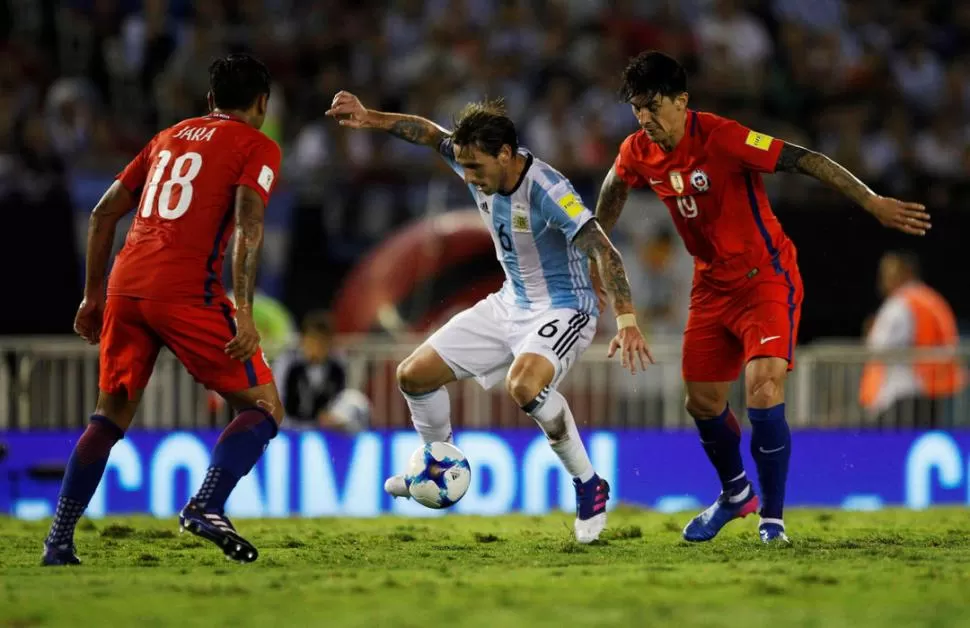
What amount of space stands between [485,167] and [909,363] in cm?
637

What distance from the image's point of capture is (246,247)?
7332 millimetres

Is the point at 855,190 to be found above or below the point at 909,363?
above

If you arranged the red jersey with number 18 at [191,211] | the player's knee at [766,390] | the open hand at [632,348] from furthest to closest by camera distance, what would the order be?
1. the player's knee at [766,390]
2. the open hand at [632,348]
3. the red jersey with number 18 at [191,211]

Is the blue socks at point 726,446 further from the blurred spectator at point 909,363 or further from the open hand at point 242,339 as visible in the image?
the blurred spectator at point 909,363

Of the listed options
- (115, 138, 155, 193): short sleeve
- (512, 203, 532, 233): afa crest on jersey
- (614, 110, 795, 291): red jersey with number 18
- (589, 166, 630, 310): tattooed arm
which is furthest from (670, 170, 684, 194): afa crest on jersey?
(115, 138, 155, 193): short sleeve

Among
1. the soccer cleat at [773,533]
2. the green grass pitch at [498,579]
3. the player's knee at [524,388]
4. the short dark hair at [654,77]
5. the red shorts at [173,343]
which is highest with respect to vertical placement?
the short dark hair at [654,77]

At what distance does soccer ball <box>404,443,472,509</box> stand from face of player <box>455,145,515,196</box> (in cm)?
137

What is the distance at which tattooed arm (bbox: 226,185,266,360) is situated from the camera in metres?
7.29

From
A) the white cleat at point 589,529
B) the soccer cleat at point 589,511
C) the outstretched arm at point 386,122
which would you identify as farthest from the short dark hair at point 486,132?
the white cleat at point 589,529

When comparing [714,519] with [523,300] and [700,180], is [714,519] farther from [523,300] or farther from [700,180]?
[700,180]

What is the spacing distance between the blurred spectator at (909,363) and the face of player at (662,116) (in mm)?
5682

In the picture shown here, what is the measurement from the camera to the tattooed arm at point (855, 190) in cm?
786

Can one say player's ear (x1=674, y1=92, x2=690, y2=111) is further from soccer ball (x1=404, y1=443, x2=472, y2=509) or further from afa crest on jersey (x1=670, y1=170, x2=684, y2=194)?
soccer ball (x1=404, y1=443, x2=472, y2=509)

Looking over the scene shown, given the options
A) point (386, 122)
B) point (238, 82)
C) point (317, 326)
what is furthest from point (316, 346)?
point (238, 82)
